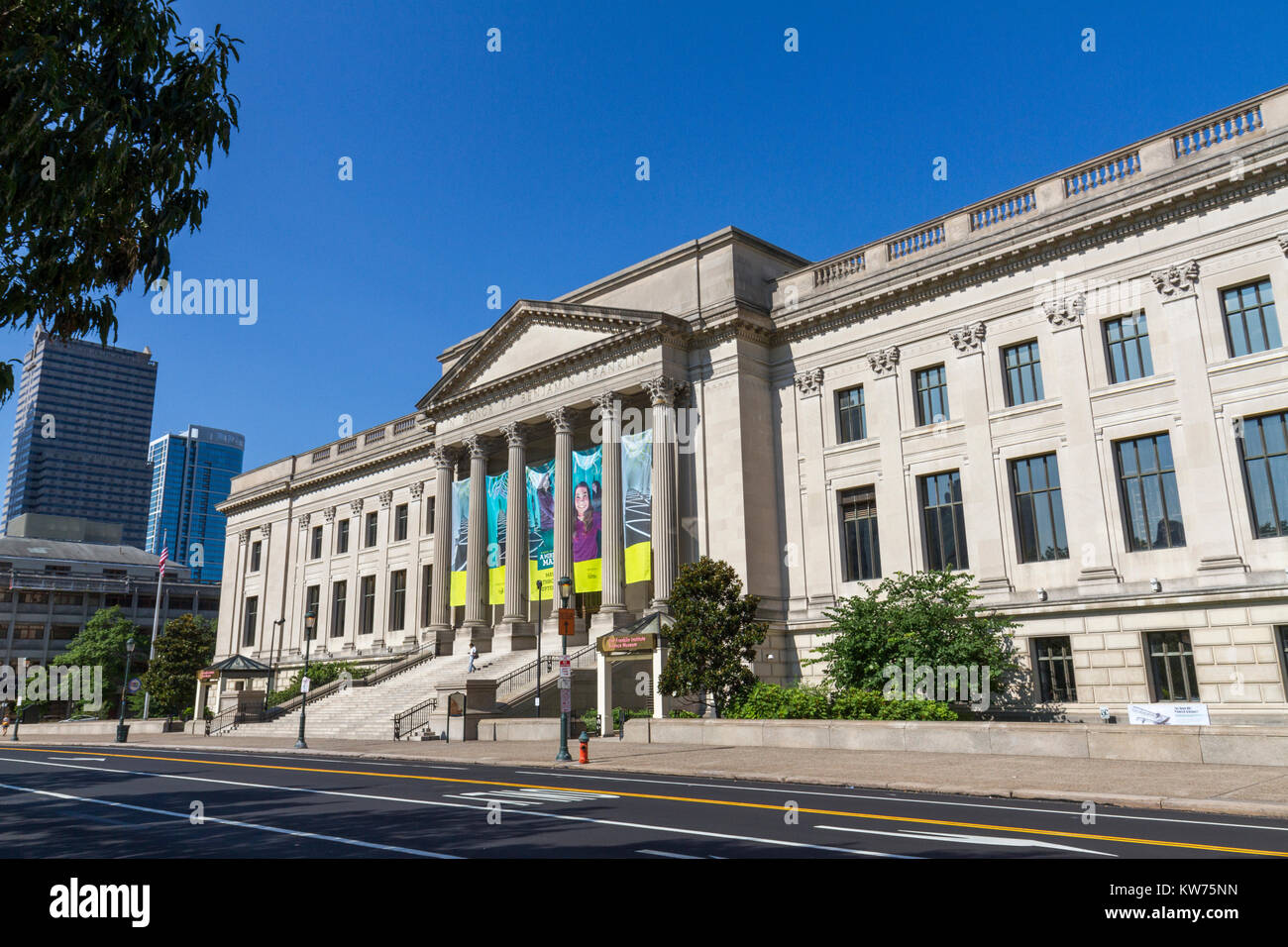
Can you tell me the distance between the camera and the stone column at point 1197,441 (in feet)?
86.5

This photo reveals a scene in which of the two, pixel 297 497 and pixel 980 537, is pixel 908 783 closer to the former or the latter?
pixel 980 537

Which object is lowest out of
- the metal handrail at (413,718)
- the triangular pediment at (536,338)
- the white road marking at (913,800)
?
the white road marking at (913,800)

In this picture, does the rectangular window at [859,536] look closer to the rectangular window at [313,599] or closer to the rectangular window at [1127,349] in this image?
the rectangular window at [1127,349]

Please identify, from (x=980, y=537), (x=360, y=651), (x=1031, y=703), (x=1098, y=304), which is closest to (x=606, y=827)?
(x=1031, y=703)

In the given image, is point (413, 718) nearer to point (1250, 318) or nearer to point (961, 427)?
point (961, 427)

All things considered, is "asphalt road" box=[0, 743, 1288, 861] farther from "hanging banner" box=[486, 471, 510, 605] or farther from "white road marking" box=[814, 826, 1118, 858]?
"hanging banner" box=[486, 471, 510, 605]

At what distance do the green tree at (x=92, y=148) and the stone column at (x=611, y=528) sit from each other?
29.6 metres

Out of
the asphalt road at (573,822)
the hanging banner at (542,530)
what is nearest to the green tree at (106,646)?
the hanging banner at (542,530)

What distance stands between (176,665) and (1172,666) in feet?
183

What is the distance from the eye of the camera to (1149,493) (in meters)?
28.5

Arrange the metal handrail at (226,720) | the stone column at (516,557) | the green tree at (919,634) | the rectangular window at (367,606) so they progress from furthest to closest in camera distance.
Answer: the rectangular window at (367,606) → the metal handrail at (226,720) → the stone column at (516,557) → the green tree at (919,634)

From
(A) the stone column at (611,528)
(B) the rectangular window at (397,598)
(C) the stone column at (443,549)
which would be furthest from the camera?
(B) the rectangular window at (397,598)

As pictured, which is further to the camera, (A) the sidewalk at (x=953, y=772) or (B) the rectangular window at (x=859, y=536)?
(B) the rectangular window at (x=859, y=536)
